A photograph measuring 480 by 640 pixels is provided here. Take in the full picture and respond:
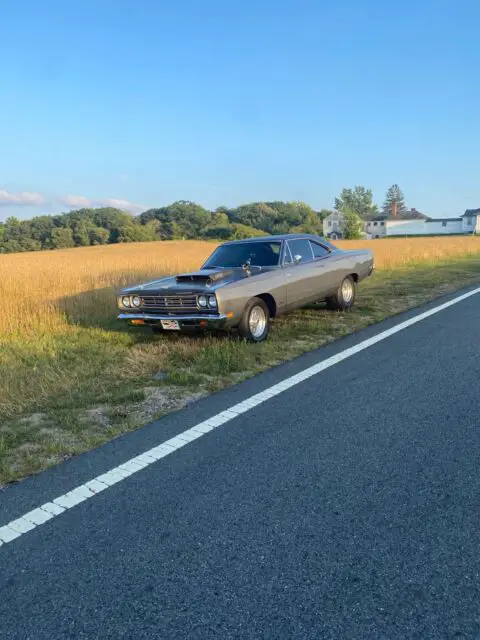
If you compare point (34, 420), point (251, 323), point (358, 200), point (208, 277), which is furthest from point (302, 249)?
point (358, 200)

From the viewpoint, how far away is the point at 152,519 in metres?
2.70

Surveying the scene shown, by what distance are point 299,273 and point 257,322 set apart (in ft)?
4.22

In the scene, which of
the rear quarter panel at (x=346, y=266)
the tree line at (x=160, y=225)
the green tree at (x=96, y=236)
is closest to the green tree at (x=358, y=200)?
the tree line at (x=160, y=225)

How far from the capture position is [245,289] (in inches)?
261

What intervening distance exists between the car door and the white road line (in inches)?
75.0

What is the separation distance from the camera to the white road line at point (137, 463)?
106 inches

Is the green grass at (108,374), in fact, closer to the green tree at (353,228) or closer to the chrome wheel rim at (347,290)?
the chrome wheel rim at (347,290)

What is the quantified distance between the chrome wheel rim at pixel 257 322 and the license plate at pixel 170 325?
3.23 feet

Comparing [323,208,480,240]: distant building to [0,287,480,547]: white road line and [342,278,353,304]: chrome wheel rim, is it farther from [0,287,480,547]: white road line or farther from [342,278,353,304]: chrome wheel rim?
[0,287,480,547]: white road line

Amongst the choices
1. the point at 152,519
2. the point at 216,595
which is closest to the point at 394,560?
the point at 216,595

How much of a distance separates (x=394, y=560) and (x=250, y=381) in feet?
9.65

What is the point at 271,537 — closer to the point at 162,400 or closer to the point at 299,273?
the point at 162,400

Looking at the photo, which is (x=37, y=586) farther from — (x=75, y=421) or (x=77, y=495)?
(x=75, y=421)

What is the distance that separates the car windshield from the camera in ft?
25.0
